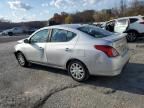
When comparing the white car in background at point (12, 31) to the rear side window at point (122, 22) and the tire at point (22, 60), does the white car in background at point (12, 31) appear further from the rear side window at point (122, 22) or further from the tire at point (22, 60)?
the tire at point (22, 60)

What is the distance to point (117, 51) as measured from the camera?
5.29 m

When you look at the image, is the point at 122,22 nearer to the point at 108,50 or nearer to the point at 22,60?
the point at 22,60

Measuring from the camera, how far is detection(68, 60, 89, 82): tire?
5.58 m

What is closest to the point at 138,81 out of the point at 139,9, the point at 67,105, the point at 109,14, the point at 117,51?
the point at 117,51

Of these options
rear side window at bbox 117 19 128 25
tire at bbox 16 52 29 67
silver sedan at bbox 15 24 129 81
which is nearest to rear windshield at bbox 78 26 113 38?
silver sedan at bbox 15 24 129 81

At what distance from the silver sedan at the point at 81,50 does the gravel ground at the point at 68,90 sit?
362 millimetres

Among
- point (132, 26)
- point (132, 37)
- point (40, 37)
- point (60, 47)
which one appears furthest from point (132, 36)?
point (60, 47)

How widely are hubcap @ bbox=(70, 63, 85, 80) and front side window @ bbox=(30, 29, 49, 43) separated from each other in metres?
1.39

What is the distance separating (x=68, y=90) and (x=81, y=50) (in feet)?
3.47

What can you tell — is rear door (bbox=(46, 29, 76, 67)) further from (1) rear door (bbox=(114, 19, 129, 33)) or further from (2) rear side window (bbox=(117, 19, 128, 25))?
(2) rear side window (bbox=(117, 19, 128, 25))

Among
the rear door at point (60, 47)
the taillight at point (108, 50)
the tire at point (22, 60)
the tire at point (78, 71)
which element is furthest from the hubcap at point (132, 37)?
the taillight at point (108, 50)

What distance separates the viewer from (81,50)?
18.0 feet

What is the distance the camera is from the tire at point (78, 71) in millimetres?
5581

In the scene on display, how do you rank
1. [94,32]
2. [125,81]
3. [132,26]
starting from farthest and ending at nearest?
[132,26] < [94,32] < [125,81]
